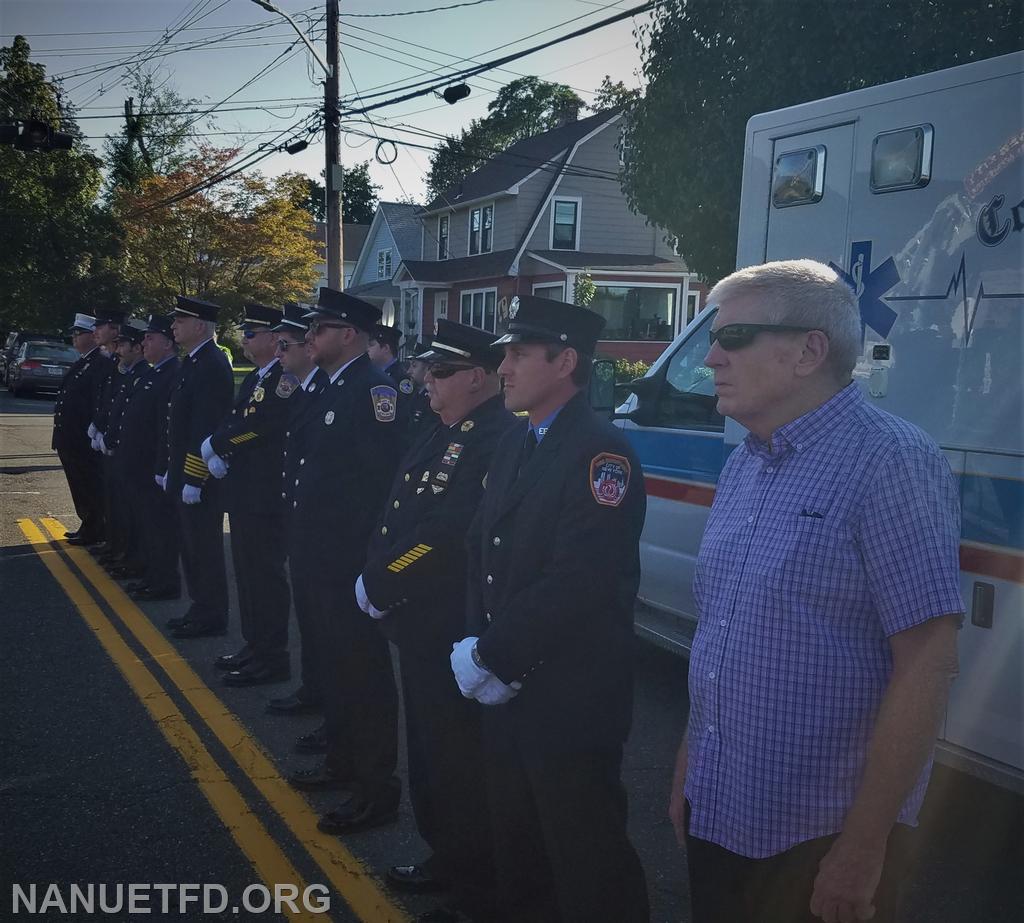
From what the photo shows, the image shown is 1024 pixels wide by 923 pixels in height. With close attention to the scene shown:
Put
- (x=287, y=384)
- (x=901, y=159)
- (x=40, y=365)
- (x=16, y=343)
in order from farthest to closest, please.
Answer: (x=16, y=343), (x=40, y=365), (x=287, y=384), (x=901, y=159)

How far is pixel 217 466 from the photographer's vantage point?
6.11 m

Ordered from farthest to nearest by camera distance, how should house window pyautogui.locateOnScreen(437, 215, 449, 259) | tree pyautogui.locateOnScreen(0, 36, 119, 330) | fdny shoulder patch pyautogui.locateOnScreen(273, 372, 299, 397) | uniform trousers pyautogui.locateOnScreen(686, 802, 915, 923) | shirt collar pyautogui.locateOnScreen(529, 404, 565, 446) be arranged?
house window pyautogui.locateOnScreen(437, 215, 449, 259) < tree pyautogui.locateOnScreen(0, 36, 119, 330) < fdny shoulder patch pyautogui.locateOnScreen(273, 372, 299, 397) < shirt collar pyautogui.locateOnScreen(529, 404, 565, 446) < uniform trousers pyautogui.locateOnScreen(686, 802, 915, 923)

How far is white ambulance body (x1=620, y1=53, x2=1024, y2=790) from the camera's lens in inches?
140

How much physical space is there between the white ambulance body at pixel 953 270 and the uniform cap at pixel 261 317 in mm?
3283

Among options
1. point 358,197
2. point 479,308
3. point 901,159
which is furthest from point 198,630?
point 358,197

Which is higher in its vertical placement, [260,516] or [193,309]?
[193,309]

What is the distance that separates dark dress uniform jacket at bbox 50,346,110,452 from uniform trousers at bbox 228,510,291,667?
4468 millimetres

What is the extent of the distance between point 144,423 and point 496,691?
592 centimetres

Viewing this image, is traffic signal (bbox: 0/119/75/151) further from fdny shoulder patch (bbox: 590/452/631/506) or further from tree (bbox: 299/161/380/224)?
tree (bbox: 299/161/380/224)

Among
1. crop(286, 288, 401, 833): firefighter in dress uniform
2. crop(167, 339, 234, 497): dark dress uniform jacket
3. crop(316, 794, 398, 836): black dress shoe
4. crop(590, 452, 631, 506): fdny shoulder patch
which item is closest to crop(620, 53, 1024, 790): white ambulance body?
crop(590, 452, 631, 506): fdny shoulder patch

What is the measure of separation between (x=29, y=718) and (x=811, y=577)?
4450 millimetres

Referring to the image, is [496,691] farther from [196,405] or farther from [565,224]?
[565,224]

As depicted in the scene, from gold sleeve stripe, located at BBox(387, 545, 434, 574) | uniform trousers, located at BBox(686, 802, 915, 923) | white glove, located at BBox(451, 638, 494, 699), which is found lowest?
uniform trousers, located at BBox(686, 802, 915, 923)

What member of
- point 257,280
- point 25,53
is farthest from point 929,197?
point 25,53
